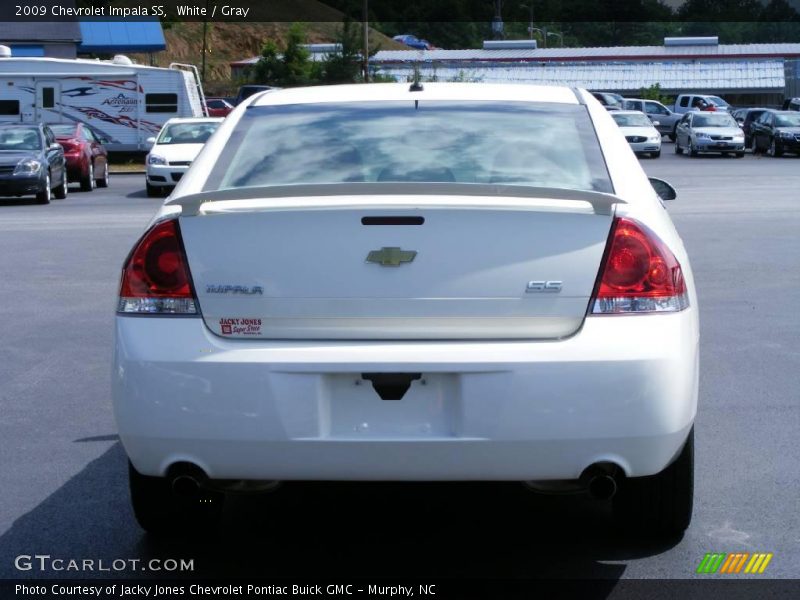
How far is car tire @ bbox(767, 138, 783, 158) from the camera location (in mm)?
41469

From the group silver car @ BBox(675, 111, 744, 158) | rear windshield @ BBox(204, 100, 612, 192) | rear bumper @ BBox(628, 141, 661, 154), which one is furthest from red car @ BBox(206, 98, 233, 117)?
rear windshield @ BBox(204, 100, 612, 192)

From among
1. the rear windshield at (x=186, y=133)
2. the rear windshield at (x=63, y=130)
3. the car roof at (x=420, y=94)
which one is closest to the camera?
the car roof at (x=420, y=94)

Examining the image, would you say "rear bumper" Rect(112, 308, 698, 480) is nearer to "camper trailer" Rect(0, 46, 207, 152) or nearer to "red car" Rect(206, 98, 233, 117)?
"camper trailer" Rect(0, 46, 207, 152)

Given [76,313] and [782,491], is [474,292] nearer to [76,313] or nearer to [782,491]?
[782,491]

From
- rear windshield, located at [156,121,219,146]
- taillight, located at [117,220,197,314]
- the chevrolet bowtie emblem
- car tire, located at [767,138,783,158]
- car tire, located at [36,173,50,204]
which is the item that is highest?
A: the chevrolet bowtie emblem

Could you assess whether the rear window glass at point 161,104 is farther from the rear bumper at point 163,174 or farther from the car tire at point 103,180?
the rear bumper at point 163,174

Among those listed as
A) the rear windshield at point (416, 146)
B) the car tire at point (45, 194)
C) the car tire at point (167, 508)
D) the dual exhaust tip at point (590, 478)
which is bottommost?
the car tire at point (45, 194)

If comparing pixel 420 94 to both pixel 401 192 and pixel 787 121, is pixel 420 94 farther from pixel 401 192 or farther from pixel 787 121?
pixel 787 121

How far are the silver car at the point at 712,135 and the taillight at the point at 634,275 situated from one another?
126 feet

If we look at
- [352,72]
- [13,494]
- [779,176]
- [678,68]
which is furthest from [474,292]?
[678,68]

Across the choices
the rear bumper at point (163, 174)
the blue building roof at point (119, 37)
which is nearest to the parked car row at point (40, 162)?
the rear bumper at point (163, 174)

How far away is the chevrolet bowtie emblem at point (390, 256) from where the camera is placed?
410 centimetres

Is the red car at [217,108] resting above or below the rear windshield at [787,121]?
below

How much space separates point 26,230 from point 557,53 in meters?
76.4
